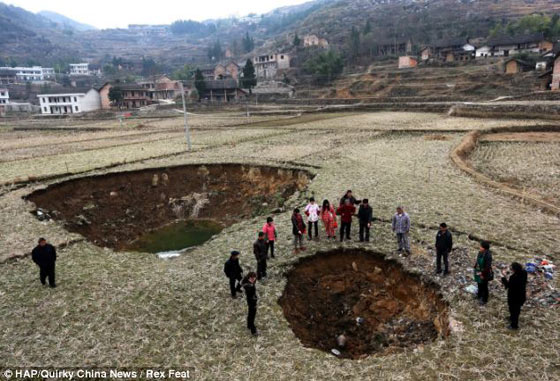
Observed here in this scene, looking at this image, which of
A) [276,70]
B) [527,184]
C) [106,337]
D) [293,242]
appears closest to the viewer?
[106,337]

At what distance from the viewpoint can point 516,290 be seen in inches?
379

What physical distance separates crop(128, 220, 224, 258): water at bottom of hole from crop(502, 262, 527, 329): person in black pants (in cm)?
1703

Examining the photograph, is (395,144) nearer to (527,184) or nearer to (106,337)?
(527,184)

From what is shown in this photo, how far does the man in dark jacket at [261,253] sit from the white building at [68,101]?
11456 centimetres

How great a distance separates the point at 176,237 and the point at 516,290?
2007 cm

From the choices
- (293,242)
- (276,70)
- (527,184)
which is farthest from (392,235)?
(276,70)

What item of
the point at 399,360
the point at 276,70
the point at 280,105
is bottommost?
the point at 399,360

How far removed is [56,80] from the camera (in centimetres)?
18412

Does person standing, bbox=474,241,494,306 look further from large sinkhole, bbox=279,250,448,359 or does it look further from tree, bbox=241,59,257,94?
tree, bbox=241,59,257,94

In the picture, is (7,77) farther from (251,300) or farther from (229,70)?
(251,300)

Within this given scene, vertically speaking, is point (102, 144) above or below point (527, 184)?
above

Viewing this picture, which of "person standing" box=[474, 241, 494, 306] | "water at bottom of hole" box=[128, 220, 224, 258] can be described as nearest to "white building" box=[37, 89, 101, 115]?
"water at bottom of hole" box=[128, 220, 224, 258]

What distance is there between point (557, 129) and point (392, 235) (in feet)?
131

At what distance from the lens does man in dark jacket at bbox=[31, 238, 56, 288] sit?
1295 cm
